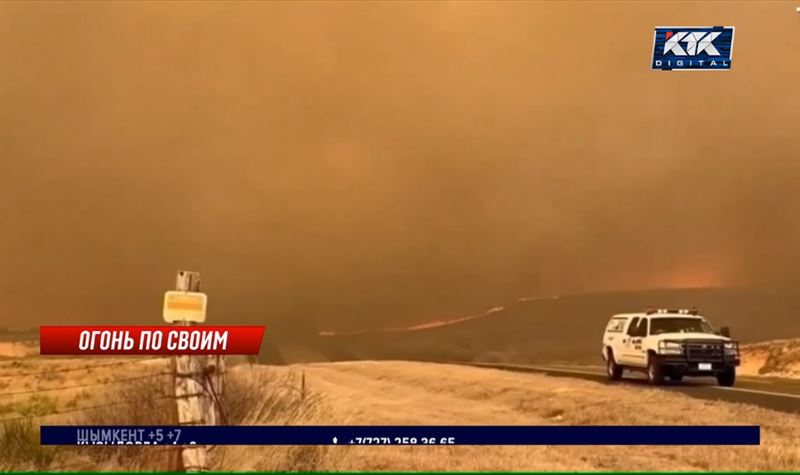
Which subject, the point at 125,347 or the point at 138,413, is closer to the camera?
the point at 125,347

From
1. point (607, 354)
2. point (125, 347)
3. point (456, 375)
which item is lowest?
point (456, 375)

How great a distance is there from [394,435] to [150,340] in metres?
3.65

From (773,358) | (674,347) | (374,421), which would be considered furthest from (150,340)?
(773,358)

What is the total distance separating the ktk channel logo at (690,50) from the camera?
13688mm

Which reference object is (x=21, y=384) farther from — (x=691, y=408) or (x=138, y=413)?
(x=691, y=408)

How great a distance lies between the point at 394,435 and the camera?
12023 millimetres

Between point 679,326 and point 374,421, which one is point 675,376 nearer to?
point 679,326

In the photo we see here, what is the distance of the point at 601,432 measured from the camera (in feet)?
40.1

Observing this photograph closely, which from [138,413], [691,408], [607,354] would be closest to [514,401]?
[607,354]

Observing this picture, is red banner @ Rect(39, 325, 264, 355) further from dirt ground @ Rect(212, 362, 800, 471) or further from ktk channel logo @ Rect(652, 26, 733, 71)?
ktk channel logo @ Rect(652, 26, 733, 71)

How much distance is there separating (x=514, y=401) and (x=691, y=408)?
6.06m

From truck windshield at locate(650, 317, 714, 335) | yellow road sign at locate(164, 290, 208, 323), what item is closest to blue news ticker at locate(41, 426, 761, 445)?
yellow road sign at locate(164, 290, 208, 323)

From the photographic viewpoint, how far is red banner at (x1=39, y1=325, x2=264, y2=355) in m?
11.0

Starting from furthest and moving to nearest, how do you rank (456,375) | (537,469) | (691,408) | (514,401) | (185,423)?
1. (456,375)
2. (514,401)
3. (691,408)
4. (537,469)
5. (185,423)
